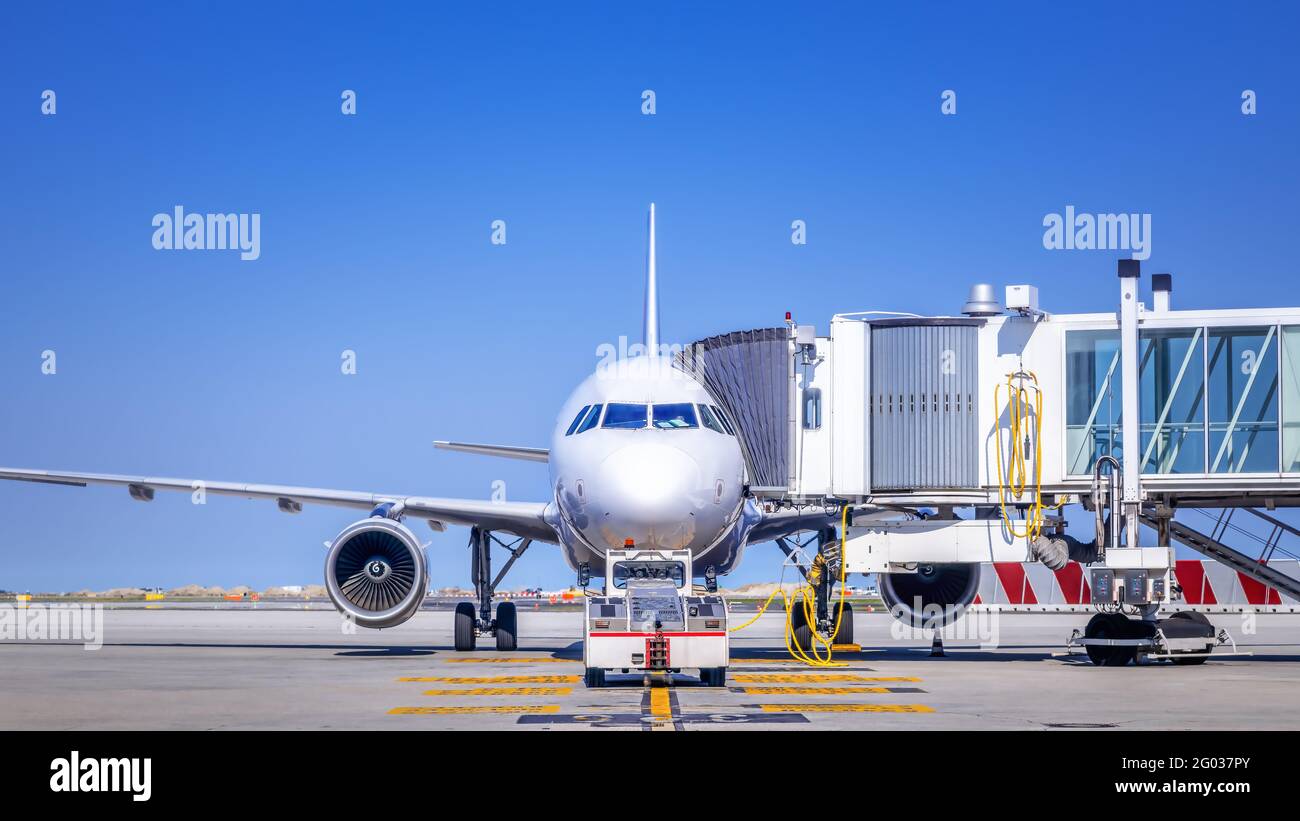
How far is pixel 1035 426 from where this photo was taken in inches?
862

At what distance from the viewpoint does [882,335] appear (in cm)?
2264

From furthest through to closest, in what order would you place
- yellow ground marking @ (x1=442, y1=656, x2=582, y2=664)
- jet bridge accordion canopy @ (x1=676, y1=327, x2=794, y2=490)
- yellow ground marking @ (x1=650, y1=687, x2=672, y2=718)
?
jet bridge accordion canopy @ (x1=676, y1=327, x2=794, y2=490), yellow ground marking @ (x1=442, y1=656, x2=582, y2=664), yellow ground marking @ (x1=650, y1=687, x2=672, y2=718)

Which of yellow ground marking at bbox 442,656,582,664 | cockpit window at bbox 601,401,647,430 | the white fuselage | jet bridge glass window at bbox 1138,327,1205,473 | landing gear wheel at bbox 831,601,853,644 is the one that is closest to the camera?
the white fuselage

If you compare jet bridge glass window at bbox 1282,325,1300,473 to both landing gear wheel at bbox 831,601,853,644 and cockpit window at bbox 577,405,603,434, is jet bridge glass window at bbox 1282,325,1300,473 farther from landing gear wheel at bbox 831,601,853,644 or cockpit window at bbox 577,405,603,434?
cockpit window at bbox 577,405,603,434

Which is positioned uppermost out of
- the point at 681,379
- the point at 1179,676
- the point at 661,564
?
the point at 681,379

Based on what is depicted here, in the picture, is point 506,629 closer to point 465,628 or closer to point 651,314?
point 465,628

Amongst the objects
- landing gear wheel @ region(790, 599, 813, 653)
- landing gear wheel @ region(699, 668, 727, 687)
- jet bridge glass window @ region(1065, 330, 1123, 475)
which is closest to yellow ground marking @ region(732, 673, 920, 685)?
landing gear wheel @ region(699, 668, 727, 687)

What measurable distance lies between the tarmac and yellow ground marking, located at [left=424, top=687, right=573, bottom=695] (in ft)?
0.07

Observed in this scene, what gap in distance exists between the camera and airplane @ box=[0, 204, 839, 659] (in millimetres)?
18484

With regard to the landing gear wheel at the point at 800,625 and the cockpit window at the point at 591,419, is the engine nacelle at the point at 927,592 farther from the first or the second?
the cockpit window at the point at 591,419

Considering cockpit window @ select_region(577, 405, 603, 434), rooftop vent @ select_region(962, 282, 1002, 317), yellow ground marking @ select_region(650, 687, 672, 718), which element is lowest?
yellow ground marking @ select_region(650, 687, 672, 718)
